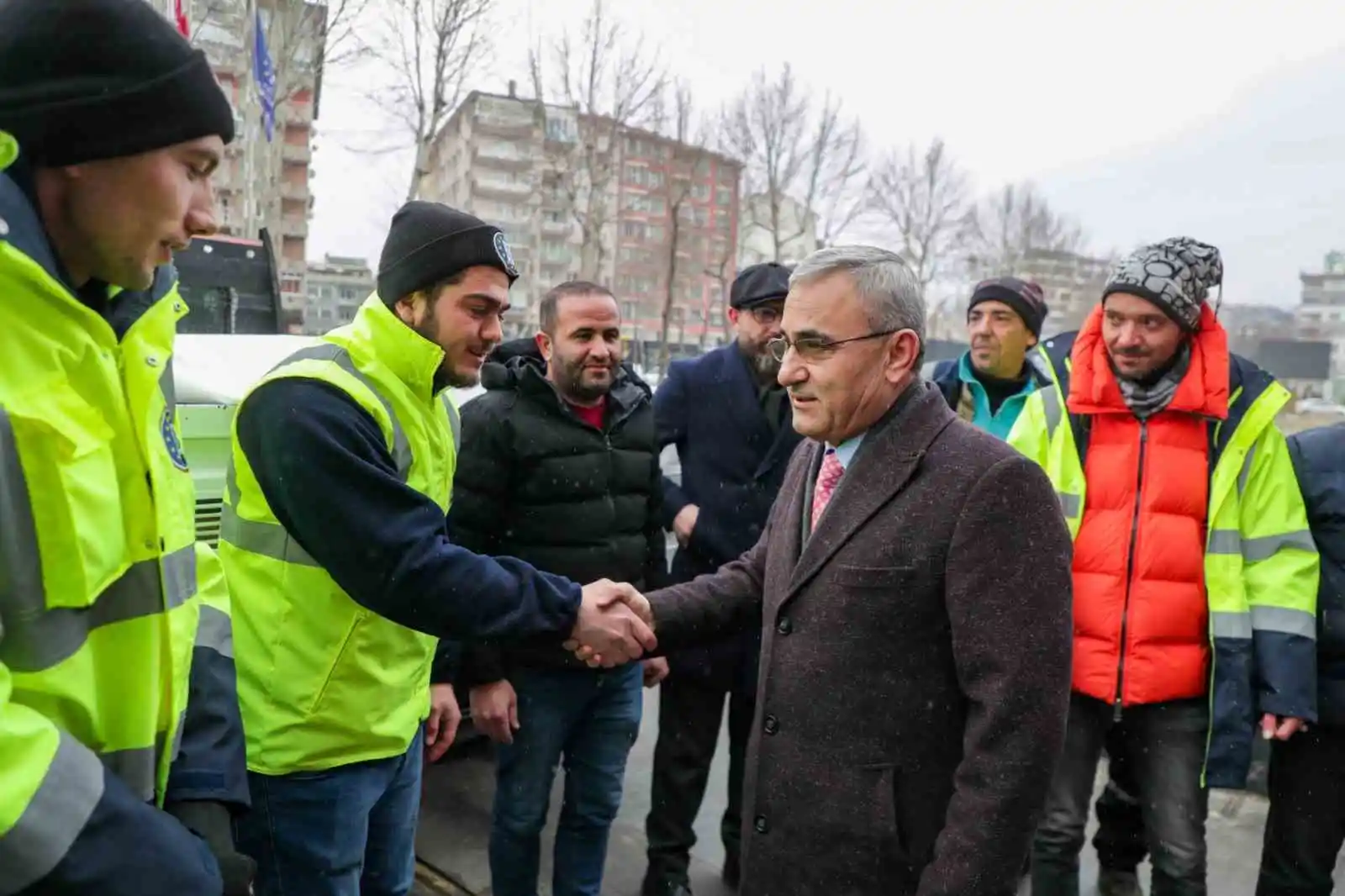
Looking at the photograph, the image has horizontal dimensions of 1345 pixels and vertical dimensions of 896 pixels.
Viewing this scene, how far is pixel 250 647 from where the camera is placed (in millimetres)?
2176

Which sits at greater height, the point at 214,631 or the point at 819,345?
the point at 819,345

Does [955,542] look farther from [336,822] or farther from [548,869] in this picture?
[548,869]

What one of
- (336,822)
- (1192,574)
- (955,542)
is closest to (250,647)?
(336,822)

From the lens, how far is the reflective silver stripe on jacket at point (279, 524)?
2.14 metres

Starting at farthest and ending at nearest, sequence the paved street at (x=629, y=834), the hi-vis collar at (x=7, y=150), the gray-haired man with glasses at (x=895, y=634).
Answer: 1. the paved street at (x=629, y=834)
2. the gray-haired man with glasses at (x=895, y=634)
3. the hi-vis collar at (x=7, y=150)

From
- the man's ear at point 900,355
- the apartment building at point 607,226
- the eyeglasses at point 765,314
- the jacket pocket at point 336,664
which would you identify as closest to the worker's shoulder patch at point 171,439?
the jacket pocket at point 336,664

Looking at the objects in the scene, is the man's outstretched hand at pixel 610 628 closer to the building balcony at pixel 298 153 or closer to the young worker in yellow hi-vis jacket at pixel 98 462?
the young worker in yellow hi-vis jacket at pixel 98 462

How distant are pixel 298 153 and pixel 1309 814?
2162 inches

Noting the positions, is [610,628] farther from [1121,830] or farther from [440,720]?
[1121,830]

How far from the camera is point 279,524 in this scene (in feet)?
7.02

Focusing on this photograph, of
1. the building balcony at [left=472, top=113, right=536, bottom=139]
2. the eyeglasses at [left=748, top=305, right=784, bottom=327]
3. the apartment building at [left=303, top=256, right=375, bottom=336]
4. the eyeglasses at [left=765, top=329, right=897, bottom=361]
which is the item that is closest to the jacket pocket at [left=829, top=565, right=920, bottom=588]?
the eyeglasses at [left=765, top=329, right=897, bottom=361]

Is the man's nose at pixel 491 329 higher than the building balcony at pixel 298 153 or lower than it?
lower

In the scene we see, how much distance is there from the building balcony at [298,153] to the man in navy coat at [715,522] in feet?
169

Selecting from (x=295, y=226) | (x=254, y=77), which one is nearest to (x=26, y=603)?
(x=254, y=77)
